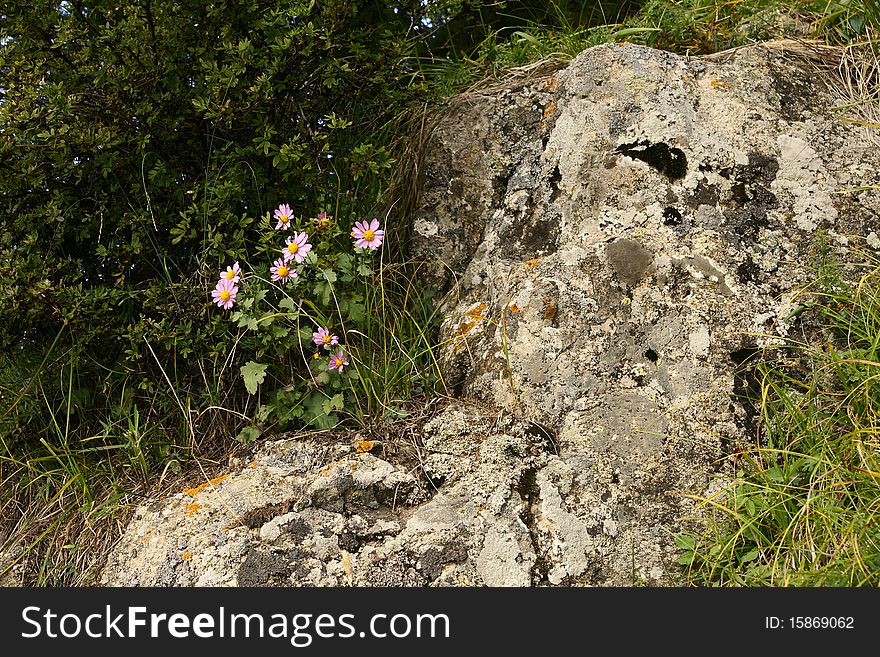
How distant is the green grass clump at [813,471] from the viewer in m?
2.03

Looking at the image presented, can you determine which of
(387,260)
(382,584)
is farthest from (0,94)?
(382,584)

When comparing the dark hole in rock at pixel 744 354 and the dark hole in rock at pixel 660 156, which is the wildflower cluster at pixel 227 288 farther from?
the dark hole in rock at pixel 744 354

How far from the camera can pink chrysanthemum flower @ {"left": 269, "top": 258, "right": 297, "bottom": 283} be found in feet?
8.88

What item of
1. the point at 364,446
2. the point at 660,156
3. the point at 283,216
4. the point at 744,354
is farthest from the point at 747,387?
the point at 283,216

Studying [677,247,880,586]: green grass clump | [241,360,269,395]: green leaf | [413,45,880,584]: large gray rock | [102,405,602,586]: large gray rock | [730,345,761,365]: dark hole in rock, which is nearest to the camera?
[677,247,880,586]: green grass clump

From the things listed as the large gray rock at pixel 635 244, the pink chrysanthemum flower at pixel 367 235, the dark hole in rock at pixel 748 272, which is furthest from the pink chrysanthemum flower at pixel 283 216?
the dark hole in rock at pixel 748 272

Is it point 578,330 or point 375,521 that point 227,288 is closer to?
point 375,521

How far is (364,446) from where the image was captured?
2.52 m

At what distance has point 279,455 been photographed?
2562mm

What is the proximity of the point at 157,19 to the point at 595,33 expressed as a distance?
1.81m

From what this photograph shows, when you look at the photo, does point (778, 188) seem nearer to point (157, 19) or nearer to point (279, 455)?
point (279, 455)

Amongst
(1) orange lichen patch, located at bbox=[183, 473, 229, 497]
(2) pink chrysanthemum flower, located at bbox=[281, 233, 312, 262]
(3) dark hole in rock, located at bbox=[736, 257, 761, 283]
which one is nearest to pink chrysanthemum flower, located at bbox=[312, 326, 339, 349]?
(2) pink chrysanthemum flower, located at bbox=[281, 233, 312, 262]

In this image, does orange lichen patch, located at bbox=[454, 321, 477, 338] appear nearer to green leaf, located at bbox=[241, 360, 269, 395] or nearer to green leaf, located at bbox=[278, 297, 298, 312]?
green leaf, located at bbox=[278, 297, 298, 312]

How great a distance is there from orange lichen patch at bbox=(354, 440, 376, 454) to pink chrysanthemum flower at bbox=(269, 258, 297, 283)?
62 cm
